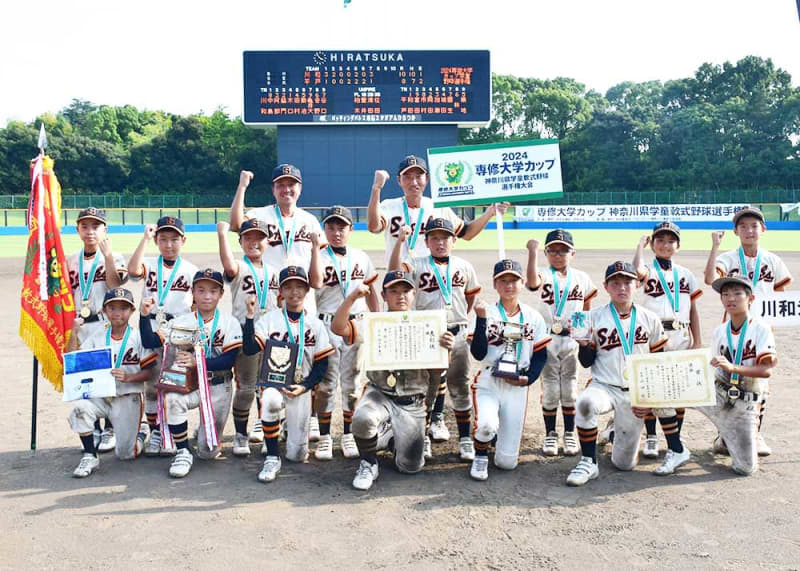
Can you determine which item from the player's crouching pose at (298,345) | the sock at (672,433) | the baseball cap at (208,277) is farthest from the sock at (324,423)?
the sock at (672,433)

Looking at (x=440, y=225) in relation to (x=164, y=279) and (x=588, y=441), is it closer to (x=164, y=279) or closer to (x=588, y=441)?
(x=588, y=441)

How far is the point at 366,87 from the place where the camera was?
3975 cm

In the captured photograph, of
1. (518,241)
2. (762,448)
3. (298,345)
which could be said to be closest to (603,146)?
(518,241)

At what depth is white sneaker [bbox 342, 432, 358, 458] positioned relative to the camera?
23.0 feet

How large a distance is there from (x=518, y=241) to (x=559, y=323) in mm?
27738

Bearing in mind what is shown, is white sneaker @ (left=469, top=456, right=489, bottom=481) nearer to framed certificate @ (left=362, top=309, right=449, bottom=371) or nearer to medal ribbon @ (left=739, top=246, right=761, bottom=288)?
framed certificate @ (left=362, top=309, right=449, bottom=371)

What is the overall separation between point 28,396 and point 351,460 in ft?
15.5

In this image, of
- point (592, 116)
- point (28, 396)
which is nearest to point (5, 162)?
point (592, 116)

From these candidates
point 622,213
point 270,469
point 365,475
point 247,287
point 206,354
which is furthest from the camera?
point 622,213

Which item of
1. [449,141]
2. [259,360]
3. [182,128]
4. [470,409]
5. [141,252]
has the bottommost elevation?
[470,409]

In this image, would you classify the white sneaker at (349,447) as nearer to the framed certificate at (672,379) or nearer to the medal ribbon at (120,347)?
the medal ribbon at (120,347)

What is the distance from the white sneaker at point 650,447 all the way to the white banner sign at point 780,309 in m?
1.82

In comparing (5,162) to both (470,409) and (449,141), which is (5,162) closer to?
(449,141)

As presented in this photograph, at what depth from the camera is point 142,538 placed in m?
5.18
